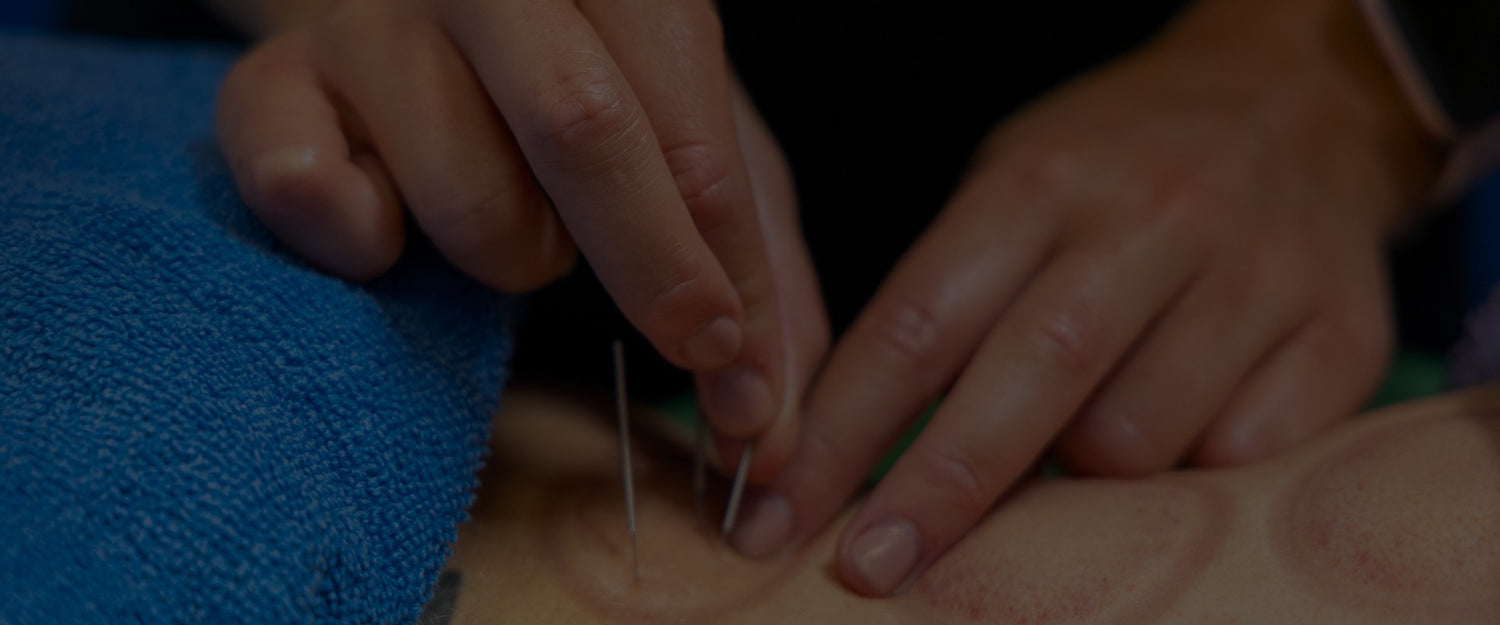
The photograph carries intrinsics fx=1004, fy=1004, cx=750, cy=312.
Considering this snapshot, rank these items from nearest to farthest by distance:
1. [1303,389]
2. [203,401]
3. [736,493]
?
[203,401]
[736,493]
[1303,389]

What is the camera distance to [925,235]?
91cm

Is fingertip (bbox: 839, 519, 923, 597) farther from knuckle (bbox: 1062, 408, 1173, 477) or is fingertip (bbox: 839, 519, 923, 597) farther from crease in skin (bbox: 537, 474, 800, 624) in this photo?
knuckle (bbox: 1062, 408, 1173, 477)

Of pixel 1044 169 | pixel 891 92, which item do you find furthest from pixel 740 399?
pixel 891 92

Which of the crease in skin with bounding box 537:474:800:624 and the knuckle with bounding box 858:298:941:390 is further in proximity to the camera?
the knuckle with bounding box 858:298:941:390

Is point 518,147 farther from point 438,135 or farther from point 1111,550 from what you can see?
point 1111,550

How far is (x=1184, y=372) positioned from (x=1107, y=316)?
0.33 feet

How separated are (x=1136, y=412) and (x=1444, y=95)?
57 centimetres

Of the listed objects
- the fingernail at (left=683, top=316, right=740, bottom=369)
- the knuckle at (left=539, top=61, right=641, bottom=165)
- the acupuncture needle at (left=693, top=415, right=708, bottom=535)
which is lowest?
the acupuncture needle at (left=693, top=415, right=708, bottom=535)

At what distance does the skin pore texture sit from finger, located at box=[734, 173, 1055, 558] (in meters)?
0.04

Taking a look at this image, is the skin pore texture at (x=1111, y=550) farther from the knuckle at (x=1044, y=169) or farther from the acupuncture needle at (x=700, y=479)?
the knuckle at (x=1044, y=169)

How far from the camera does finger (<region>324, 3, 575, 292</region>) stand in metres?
0.64

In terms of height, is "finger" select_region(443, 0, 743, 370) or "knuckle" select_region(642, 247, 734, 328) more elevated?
"finger" select_region(443, 0, 743, 370)

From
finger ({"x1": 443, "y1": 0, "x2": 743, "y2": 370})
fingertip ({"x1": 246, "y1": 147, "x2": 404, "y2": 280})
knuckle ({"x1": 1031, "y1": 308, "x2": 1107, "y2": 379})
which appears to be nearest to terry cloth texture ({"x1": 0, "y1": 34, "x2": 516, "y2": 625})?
fingertip ({"x1": 246, "y1": 147, "x2": 404, "y2": 280})

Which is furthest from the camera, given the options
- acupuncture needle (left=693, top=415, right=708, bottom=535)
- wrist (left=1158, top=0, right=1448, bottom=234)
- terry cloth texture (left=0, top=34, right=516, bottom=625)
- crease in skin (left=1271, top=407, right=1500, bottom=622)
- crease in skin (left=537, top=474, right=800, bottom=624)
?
wrist (left=1158, top=0, right=1448, bottom=234)
